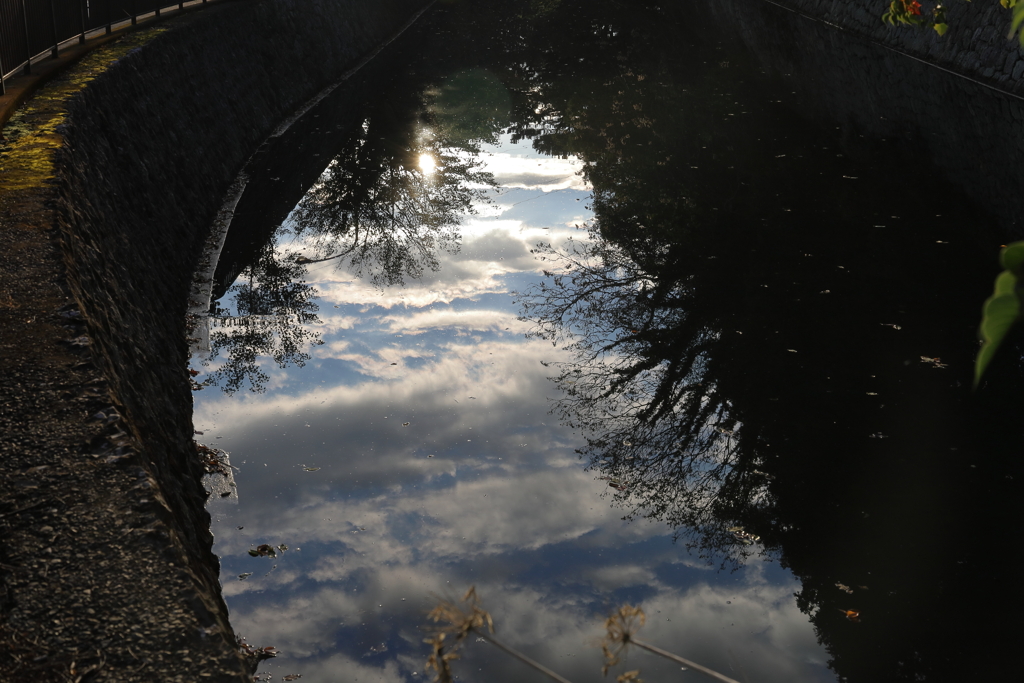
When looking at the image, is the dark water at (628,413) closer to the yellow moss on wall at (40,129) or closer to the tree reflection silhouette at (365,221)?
the tree reflection silhouette at (365,221)

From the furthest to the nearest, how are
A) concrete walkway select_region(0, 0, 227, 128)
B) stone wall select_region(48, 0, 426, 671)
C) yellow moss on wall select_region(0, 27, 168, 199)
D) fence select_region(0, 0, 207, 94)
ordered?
fence select_region(0, 0, 207, 94) → concrete walkway select_region(0, 0, 227, 128) → yellow moss on wall select_region(0, 27, 168, 199) → stone wall select_region(48, 0, 426, 671)

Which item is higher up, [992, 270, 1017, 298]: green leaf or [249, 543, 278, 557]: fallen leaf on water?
[992, 270, 1017, 298]: green leaf

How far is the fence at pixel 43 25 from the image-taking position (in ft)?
42.0

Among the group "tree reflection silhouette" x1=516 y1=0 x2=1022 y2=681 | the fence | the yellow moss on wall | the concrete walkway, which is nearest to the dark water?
"tree reflection silhouette" x1=516 y1=0 x2=1022 y2=681

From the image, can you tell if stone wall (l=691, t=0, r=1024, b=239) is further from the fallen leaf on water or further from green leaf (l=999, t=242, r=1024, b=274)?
green leaf (l=999, t=242, r=1024, b=274)

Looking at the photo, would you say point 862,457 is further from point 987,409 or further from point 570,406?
point 570,406

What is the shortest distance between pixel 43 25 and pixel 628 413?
A: 12282 millimetres

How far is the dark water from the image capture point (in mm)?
6965

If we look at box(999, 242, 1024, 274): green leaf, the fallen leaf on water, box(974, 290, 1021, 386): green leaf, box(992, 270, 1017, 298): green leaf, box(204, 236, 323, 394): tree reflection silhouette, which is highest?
box(999, 242, 1024, 274): green leaf

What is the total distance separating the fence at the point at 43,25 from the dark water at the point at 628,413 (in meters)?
4.13

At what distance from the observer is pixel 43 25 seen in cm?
1474

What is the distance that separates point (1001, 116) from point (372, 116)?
49.4 ft

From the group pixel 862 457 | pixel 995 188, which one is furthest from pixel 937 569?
pixel 995 188

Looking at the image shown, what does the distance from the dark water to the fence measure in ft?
13.6
